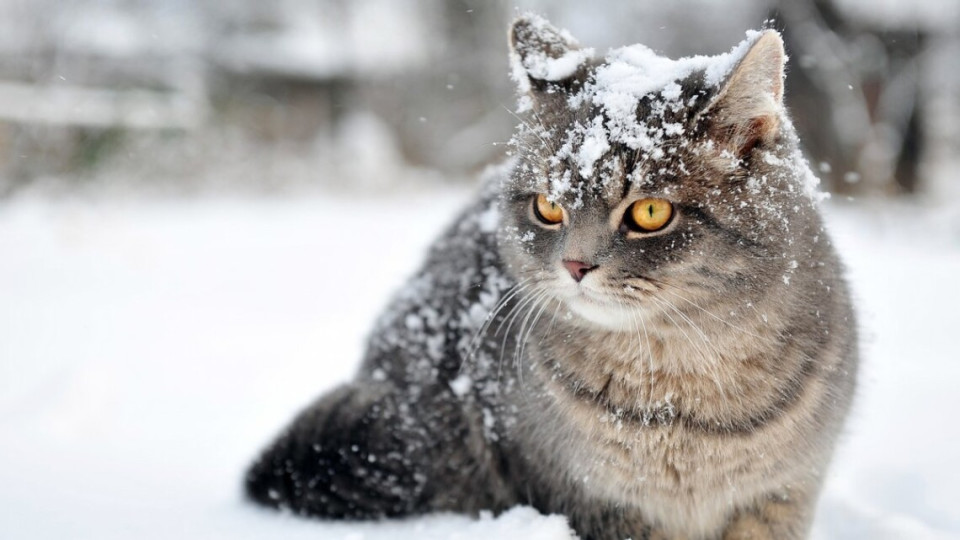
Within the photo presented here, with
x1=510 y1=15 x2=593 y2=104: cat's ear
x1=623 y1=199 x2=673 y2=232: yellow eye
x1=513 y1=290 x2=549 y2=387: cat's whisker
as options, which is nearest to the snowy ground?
x1=513 y1=290 x2=549 y2=387: cat's whisker

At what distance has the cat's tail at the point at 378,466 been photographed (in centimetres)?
208

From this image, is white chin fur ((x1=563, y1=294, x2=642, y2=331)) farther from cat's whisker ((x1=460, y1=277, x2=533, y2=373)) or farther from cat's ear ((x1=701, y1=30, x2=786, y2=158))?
cat's ear ((x1=701, y1=30, x2=786, y2=158))

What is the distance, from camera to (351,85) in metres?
15.3

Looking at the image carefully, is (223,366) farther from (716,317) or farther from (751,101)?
(751,101)

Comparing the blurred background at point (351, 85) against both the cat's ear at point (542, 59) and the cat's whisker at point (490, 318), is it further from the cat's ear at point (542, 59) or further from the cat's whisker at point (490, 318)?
the cat's whisker at point (490, 318)

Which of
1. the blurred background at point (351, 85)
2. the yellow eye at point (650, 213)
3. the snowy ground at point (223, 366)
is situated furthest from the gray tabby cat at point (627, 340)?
the blurred background at point (351, 85)

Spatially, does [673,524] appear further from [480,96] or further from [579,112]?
[480,96]

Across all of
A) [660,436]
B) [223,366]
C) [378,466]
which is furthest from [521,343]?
[223,366]

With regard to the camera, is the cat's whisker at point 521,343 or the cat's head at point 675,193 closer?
the cat's head at point 675,193

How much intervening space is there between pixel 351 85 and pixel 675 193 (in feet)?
47.5

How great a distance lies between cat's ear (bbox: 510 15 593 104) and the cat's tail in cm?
91

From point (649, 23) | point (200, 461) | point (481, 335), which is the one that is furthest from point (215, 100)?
point (481, 335)

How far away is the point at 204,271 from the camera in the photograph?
6.21 m

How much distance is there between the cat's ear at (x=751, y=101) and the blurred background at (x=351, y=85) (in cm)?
356
